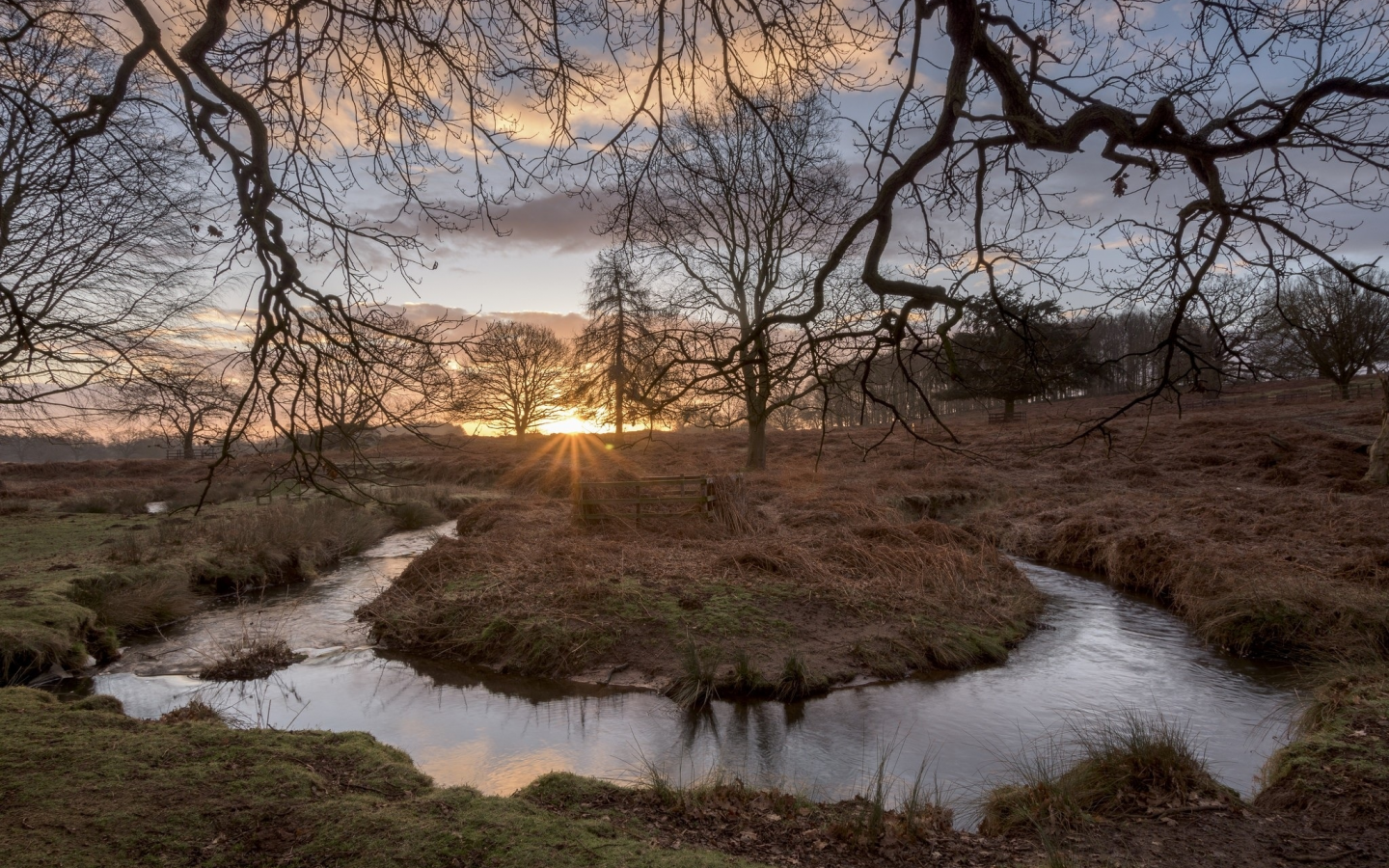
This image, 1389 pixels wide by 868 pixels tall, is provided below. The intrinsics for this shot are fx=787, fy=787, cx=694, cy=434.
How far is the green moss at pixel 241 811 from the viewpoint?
136 inches

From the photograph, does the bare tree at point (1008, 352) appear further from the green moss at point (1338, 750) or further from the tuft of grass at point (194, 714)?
the tuft of grass at point (194, 714)

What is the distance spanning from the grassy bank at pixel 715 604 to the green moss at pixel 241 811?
3912 millimetres

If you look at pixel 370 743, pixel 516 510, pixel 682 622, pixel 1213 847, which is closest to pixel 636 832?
pixel 370 743

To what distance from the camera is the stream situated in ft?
21.3

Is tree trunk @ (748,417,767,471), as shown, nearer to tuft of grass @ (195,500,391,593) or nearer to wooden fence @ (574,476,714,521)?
wooden fence @ (574,476,714,521)

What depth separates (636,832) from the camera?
427cm

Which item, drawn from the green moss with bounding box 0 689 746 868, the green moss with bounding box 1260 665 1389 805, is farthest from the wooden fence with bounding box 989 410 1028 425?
the green moss with bounding box 0 689 746 868

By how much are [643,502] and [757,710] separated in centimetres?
725

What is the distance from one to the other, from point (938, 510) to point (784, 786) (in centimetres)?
1427

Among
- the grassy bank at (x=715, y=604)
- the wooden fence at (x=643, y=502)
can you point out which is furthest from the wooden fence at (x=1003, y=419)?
the wooden fence at (x=643, y=502)

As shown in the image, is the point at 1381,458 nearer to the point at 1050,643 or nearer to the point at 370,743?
the point at 1050,643

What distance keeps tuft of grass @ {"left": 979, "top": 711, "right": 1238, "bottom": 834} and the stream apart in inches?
25.2

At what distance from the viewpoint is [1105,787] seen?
5.36m

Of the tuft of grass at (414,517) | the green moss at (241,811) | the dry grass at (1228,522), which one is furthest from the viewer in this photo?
the tuft of grass at (414,517)
